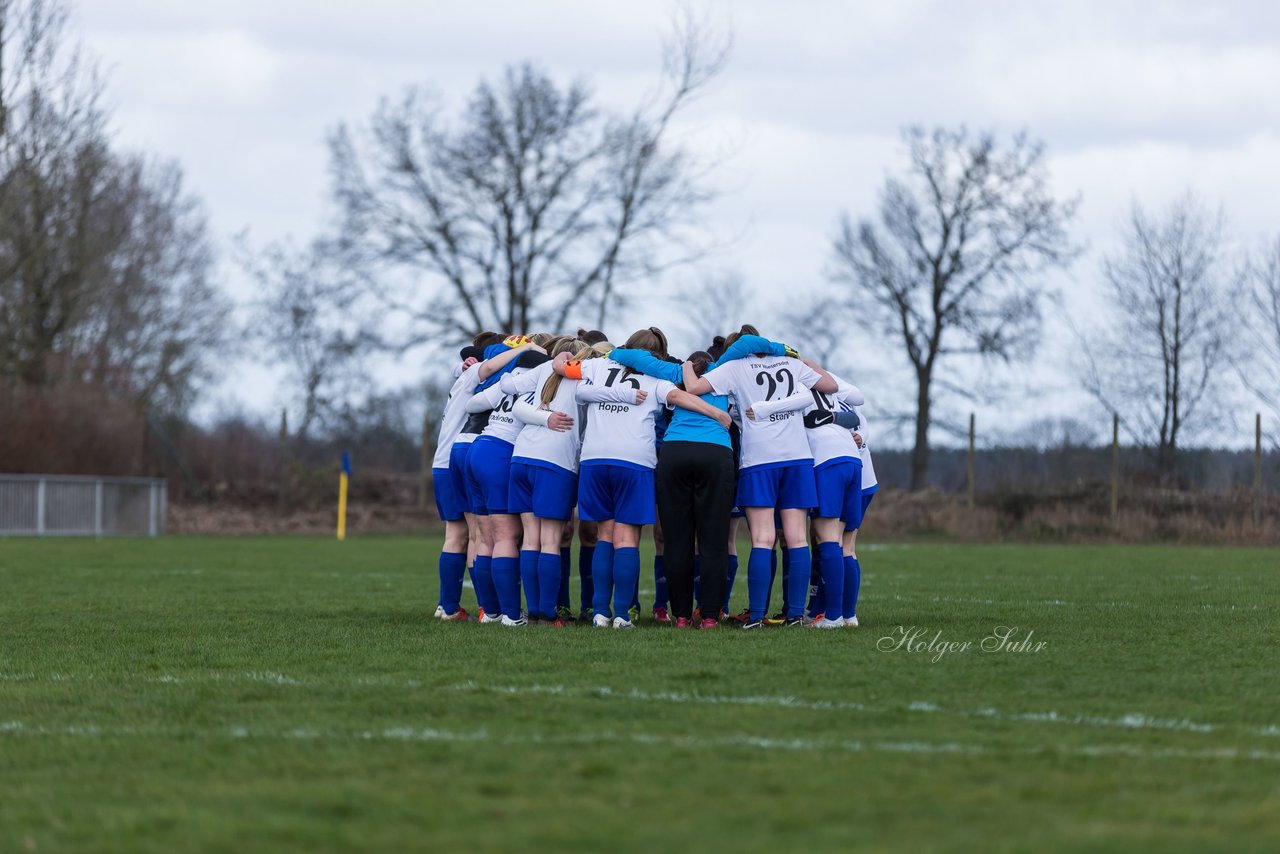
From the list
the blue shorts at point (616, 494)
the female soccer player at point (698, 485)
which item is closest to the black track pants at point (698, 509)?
the female soccer player at point (698, 485)

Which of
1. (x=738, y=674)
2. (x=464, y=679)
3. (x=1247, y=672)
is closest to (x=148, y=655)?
(x=464, y=679)

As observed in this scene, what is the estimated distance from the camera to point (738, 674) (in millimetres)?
7172

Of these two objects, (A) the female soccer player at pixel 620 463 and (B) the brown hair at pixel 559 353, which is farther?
(B) the brown hair at pixel 559 353

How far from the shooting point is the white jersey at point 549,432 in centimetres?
988

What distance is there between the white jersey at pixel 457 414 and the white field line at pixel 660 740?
475 centimetres

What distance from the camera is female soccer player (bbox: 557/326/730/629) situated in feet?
31.7

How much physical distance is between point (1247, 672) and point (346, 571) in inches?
472

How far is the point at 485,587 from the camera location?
10.5m

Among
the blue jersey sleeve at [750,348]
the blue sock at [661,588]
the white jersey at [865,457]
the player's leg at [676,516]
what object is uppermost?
the blue jersey sleeve at [750,348]

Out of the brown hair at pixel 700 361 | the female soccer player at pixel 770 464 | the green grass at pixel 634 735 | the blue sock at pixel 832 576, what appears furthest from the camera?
the brown hair at pixel 700 361

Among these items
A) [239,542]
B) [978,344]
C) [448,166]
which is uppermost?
[448,166]

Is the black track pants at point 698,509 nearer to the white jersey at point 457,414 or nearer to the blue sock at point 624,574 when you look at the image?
the blue sock at point 624,574

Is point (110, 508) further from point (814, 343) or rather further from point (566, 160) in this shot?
point (814, 343)

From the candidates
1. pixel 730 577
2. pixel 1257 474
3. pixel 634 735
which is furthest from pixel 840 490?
pixel 1257 474
